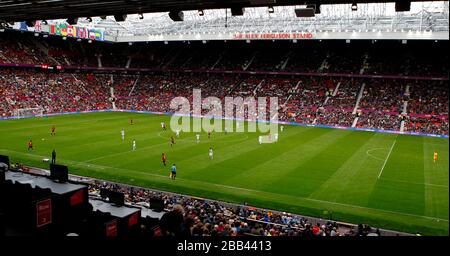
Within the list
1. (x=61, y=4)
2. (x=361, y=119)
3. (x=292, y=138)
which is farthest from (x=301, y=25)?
(x=61, y=4)

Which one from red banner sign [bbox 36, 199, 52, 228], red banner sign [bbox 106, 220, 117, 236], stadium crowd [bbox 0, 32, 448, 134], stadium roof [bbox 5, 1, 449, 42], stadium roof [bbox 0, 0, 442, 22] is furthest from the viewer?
stadium crowd [bbox 0, 32, 448, 134]

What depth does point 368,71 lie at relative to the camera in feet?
219

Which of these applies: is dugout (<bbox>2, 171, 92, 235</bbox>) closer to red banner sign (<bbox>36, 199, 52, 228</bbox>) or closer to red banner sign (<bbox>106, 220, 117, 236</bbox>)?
red banner sign (<bbox>36, 199, 52, 228</bbox>)

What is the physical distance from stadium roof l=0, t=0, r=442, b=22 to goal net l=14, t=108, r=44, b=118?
46.1 meters

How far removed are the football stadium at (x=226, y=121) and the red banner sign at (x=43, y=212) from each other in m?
0.03

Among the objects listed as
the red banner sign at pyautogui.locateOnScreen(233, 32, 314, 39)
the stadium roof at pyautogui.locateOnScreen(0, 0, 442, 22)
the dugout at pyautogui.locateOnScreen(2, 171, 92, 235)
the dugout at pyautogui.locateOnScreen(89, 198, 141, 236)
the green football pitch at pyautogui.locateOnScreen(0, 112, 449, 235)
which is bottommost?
the green football pitch at pyautogui.locateOnScreen(0, 112, 449, 235)

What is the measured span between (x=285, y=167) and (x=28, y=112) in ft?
150

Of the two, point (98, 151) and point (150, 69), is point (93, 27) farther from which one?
point (98, 151)

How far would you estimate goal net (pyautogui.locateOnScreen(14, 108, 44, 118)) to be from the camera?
2238 inches

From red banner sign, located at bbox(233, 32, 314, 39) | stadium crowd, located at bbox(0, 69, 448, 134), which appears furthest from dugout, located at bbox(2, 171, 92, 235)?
red banner sign, located at bbox(233, 32, 314, 39)

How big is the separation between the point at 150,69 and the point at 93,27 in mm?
14310

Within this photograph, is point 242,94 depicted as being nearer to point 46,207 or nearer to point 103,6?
point 103,6

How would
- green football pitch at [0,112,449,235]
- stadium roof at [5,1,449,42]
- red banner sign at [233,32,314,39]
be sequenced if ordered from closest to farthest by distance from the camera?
1. green football pitch at [0,112,449,235]
2. stadium roof at [5,1,449,42]
3. red banner sign at [233,32,314,39]

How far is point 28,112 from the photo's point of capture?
Result: 58.7 meters
